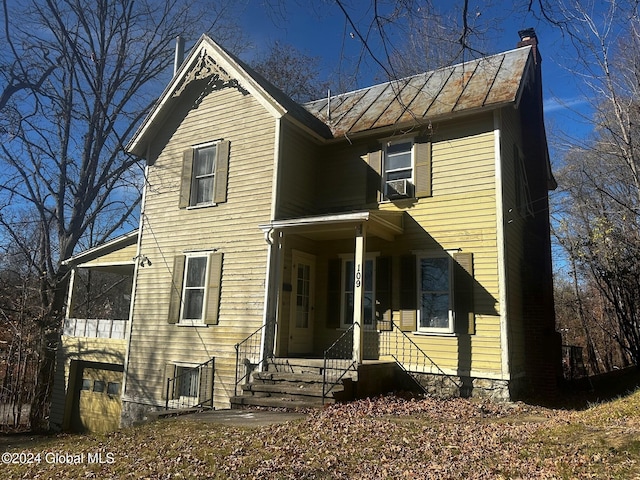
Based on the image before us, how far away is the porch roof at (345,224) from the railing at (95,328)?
6.22 metres

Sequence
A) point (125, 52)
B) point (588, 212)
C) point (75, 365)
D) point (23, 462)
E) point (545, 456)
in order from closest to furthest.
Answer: point (545, 456), point (23, 462), point (75, 365), point (125, 52), point (588, 212)

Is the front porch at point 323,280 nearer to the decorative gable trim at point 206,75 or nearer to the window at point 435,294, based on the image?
the window at point 435,294

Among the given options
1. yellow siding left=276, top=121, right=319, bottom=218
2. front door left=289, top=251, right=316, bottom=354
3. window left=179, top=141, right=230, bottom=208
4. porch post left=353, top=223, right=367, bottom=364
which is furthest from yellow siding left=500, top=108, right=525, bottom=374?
window left=179, top=141, right=230, bottom=208

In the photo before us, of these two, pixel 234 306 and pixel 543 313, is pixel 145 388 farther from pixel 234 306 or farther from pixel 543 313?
pixel 543 313

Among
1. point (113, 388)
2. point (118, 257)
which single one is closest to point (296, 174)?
point (118, 257)

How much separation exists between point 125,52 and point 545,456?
70.6ft

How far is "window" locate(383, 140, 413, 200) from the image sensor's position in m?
11.8

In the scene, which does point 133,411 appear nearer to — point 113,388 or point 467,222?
point 113,388

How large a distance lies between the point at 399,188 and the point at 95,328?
1026 centimetres

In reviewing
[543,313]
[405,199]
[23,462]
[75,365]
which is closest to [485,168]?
[405,199]

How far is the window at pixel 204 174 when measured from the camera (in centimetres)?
1304

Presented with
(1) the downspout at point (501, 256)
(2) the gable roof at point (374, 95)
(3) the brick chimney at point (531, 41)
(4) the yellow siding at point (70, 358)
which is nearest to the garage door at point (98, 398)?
(4) the yellow siding at point (70, 358)

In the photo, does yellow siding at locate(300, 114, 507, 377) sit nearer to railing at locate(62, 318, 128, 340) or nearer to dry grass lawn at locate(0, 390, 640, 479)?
dry grass lawn at locate(0, 390, 640, 479)

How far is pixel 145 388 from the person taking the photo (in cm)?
1292
